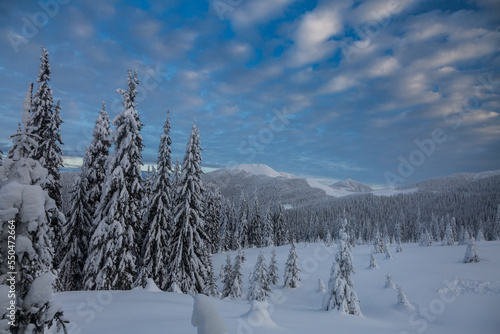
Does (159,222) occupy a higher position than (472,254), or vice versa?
(159,222)

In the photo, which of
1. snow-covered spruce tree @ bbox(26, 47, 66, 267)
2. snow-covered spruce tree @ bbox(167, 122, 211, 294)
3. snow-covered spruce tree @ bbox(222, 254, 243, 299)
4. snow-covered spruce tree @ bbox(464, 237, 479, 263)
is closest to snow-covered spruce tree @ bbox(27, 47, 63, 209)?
snow-covered spruce tree @ bbox(26, 47, 66, 267)

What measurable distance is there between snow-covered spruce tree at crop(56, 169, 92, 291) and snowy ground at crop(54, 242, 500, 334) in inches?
437

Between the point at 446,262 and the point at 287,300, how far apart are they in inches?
996

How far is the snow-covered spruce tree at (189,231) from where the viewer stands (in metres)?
21.5

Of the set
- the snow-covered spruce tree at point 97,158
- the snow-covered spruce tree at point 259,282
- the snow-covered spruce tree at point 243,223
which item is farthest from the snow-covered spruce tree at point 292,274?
the snow-covered spruce tree at point 243,223

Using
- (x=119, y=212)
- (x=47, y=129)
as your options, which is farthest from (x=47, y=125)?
(x=119, y=212)

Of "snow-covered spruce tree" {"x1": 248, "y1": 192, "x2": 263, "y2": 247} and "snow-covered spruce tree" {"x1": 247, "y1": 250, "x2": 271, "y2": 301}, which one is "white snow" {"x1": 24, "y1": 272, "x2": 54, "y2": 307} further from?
"snow-covered spruce tree" {"x1": 248, "y1": 192, "x2": 263, "y2": 247}

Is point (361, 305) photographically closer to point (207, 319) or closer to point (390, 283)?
point (390, 283)

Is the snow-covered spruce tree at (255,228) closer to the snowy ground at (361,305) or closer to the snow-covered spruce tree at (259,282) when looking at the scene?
the snowy ground at (361,305)

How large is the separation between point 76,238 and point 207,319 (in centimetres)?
2442

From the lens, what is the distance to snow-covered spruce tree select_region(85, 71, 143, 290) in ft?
56.8

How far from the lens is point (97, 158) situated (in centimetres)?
2148

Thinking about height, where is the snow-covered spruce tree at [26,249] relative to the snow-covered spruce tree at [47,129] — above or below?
below

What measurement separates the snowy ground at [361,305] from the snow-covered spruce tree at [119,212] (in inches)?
220
